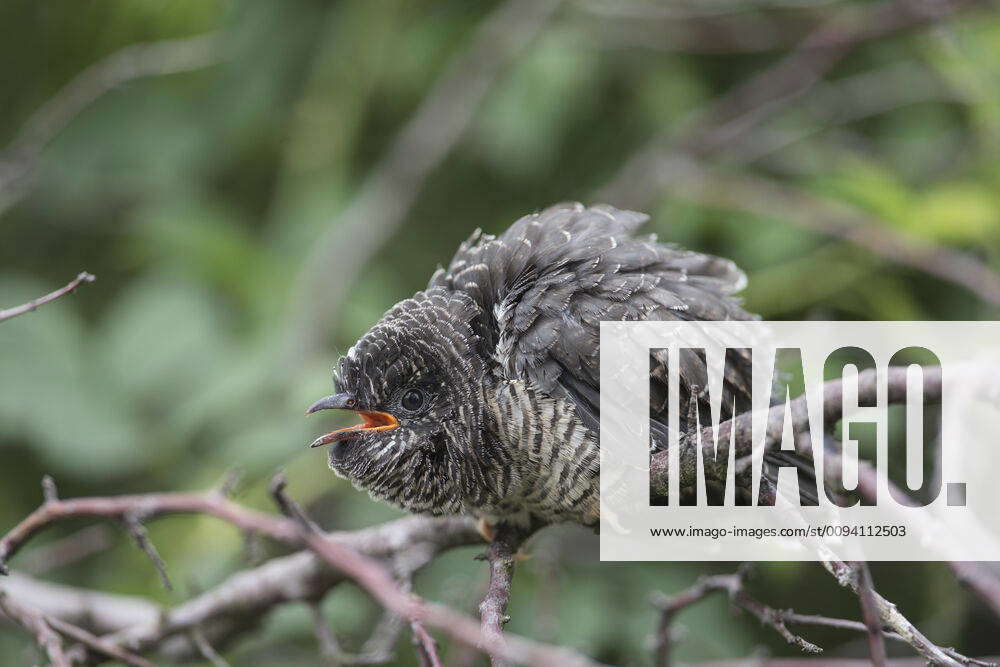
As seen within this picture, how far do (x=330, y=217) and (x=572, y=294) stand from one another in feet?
7.47

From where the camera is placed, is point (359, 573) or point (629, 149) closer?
point (359, 573)

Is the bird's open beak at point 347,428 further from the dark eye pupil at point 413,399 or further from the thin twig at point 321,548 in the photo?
the thin twig at point 321,548

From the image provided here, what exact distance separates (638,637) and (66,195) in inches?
116

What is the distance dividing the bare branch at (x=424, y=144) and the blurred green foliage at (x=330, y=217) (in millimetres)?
78

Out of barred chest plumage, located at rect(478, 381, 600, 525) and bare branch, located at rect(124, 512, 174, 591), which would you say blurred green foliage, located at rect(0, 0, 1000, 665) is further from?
bare branch, located at rect(124, 512, 174, 591)

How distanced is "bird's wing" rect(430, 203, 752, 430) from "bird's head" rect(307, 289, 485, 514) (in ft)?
0.22

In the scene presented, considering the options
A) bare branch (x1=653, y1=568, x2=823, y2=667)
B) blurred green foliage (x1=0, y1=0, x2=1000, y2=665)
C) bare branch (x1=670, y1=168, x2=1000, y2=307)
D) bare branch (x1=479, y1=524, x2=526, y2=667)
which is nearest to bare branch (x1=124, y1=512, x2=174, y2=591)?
bare branch (x1=479, y1=524, x2=526, y2=667)

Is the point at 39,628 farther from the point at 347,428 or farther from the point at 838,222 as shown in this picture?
the point at 838,222

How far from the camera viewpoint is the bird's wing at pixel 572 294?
1.73m

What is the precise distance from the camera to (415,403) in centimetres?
183

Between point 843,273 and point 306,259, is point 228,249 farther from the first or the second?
point 843,273

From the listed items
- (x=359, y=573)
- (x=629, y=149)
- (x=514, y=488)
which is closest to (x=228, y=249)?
(x=629, y=149)

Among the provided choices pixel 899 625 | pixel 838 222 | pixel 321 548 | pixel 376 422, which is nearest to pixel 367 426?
pixel 376 422

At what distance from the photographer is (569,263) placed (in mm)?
1833
